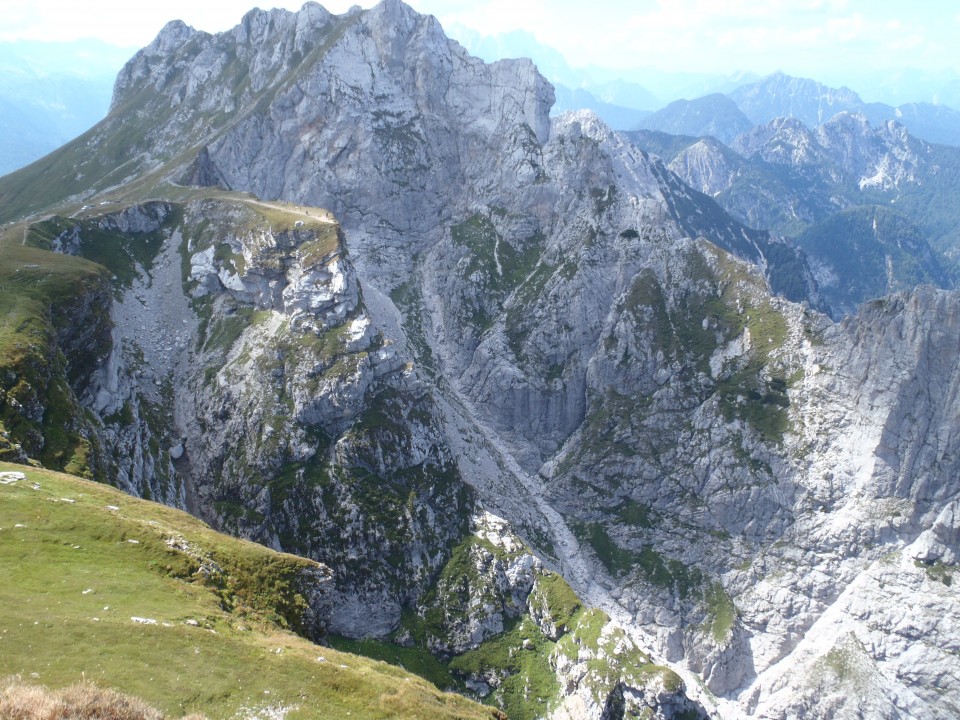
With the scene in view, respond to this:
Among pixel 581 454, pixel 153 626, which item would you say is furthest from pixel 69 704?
pixel 581 454

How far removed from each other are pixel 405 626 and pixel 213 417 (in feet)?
160

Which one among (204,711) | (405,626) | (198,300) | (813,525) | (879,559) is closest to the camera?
(204,711)

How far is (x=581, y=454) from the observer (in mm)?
142125

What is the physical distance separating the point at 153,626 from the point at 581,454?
10996cm

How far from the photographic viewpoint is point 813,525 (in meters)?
113

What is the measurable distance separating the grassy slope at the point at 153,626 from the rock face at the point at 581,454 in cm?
3200

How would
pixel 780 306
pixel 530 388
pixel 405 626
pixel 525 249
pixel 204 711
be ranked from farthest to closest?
1. pixel 525 249
2. pixel 530 388
3. pixel 780 306
4. pixel 405 626
5. pixel 204 711

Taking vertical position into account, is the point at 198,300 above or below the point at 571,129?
below

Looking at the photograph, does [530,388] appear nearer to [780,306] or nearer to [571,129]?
[780,306]

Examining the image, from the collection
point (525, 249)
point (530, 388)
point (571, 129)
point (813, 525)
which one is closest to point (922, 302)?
point (813, 525)

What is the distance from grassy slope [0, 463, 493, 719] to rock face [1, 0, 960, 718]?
3200 cm

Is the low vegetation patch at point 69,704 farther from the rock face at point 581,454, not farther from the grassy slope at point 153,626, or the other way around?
the rock face at point 581,454

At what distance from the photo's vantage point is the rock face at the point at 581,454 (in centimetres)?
9738

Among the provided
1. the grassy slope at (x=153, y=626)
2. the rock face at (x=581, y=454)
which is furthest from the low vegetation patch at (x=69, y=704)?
the rock face at (x=581, y=454)
